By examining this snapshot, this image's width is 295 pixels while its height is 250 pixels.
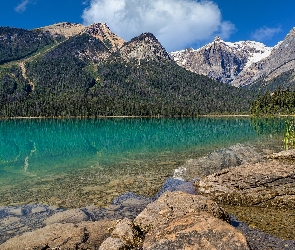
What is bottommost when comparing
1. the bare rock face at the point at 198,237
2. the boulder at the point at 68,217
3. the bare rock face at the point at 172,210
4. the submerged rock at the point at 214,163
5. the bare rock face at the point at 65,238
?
the boulder at the point at 68,217

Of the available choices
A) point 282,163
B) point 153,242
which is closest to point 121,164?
point 282,163

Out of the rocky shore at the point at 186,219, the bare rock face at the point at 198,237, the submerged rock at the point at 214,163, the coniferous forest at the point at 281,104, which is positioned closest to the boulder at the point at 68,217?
the rocky shore at the point at 186,219

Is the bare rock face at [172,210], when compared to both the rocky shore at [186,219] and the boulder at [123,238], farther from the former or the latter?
the boulder at [123,238]

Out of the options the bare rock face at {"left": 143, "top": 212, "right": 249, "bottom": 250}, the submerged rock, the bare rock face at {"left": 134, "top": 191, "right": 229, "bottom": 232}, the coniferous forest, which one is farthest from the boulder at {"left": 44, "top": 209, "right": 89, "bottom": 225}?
the coniferous forest

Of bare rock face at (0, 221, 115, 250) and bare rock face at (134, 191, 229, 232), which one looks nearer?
bare rock face at (0, 221, 115, 250)

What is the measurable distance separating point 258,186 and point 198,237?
1213 centimetres

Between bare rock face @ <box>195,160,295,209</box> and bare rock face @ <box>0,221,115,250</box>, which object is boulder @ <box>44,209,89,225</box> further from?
bare rock face @ <box>195,160,295,209</box>

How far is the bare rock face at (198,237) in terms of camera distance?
9297 mm

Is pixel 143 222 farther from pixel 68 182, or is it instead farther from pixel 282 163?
pixel 68 182

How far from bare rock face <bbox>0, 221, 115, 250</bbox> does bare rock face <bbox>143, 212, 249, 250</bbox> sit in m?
4.30

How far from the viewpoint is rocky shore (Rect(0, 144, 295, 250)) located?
10.2 metres

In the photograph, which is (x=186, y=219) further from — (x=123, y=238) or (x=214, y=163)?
(x=214, y=163)

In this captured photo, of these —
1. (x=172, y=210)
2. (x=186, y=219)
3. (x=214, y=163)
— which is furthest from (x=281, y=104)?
(x=186, y=219)

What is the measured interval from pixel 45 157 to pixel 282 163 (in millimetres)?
39730
